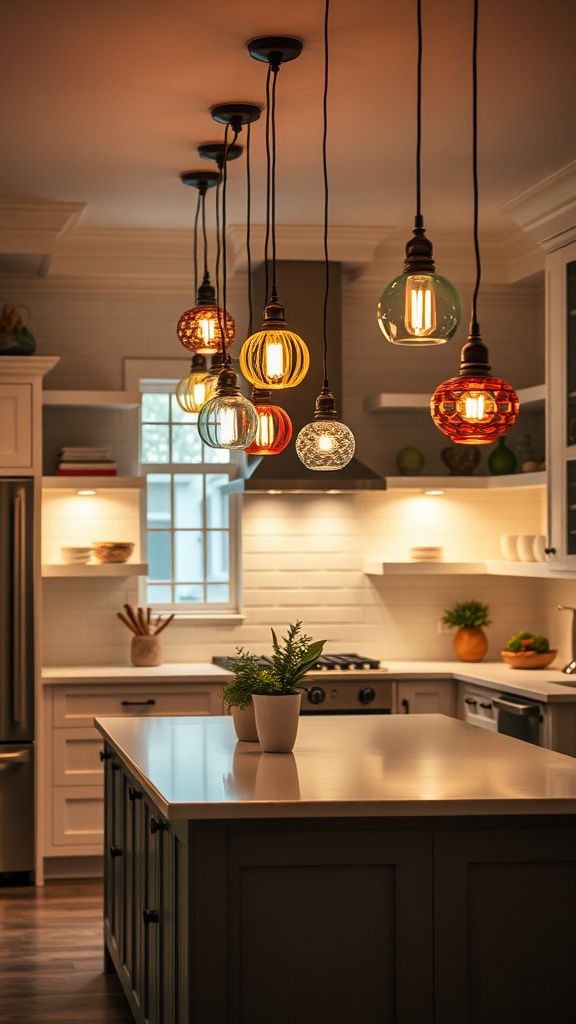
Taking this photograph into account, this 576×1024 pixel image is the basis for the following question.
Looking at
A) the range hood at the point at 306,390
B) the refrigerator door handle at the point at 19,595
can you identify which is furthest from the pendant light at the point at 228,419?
the range hood at the point at 306,390

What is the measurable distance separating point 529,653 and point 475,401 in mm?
3690

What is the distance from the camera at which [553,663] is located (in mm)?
6570

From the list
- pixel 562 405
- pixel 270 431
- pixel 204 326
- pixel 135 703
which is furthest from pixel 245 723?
pixel 562 405

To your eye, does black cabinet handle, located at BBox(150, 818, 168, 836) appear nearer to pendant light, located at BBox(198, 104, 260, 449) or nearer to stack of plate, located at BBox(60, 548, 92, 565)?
pendant light, located at BBox(198, 104, 260, 449)

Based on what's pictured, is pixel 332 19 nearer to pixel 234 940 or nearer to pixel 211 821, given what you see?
pixel 211 821

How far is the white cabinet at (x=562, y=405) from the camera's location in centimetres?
566

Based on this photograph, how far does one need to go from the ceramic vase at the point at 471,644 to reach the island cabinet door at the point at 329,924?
379 cm

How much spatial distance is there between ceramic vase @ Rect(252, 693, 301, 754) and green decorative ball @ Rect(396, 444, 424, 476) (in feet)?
10.5

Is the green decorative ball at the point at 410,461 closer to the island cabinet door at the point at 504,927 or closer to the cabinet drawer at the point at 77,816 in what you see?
the cabinet drawer at the point at 77,816

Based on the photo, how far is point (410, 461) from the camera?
22.5 feet

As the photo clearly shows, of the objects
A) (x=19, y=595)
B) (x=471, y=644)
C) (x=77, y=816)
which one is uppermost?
(x=19, y=595)

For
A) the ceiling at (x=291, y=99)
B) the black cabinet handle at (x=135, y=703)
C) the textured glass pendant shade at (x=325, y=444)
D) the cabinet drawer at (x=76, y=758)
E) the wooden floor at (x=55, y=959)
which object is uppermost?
the ceiling at (x=291, y=99)

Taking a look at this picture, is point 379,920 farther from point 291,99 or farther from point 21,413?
point 21,413

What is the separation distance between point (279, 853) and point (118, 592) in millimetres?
3841
